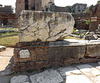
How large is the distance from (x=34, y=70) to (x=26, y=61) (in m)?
0.31

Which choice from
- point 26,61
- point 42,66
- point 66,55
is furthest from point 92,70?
point 26,61

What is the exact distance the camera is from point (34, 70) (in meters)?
2.45

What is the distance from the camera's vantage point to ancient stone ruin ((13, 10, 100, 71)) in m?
2.31

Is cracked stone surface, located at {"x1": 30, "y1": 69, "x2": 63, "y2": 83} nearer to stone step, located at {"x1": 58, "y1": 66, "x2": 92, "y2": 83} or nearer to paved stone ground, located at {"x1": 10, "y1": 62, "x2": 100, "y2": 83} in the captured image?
paved stone ground, located at {"x1": 10, "y1": 62, "x2": 100, "y2": 83}

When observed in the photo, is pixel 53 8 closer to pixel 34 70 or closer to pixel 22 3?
pixel 22 3

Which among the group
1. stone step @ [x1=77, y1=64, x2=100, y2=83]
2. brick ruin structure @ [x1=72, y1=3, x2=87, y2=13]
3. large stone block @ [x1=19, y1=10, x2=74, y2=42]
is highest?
brick ruin structure @ [x1=72, y1=3, x2=87, y2=13]

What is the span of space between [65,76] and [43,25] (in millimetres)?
1345

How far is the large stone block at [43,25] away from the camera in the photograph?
2252 mm

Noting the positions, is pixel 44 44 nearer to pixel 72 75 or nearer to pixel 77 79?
pixel 72 75

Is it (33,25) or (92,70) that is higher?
(33,25)

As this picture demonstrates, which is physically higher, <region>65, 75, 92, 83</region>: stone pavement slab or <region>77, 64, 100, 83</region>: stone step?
<region>77, 64, 100, 83</region>: stone step

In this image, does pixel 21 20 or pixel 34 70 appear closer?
pixel 21 20

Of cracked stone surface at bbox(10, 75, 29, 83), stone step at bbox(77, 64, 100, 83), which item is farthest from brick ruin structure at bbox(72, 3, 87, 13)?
cracked stone surface at bbox(10, 75, 29, 83)

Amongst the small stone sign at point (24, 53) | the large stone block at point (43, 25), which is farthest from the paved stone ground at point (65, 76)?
the large stone block at point (43, 25)
